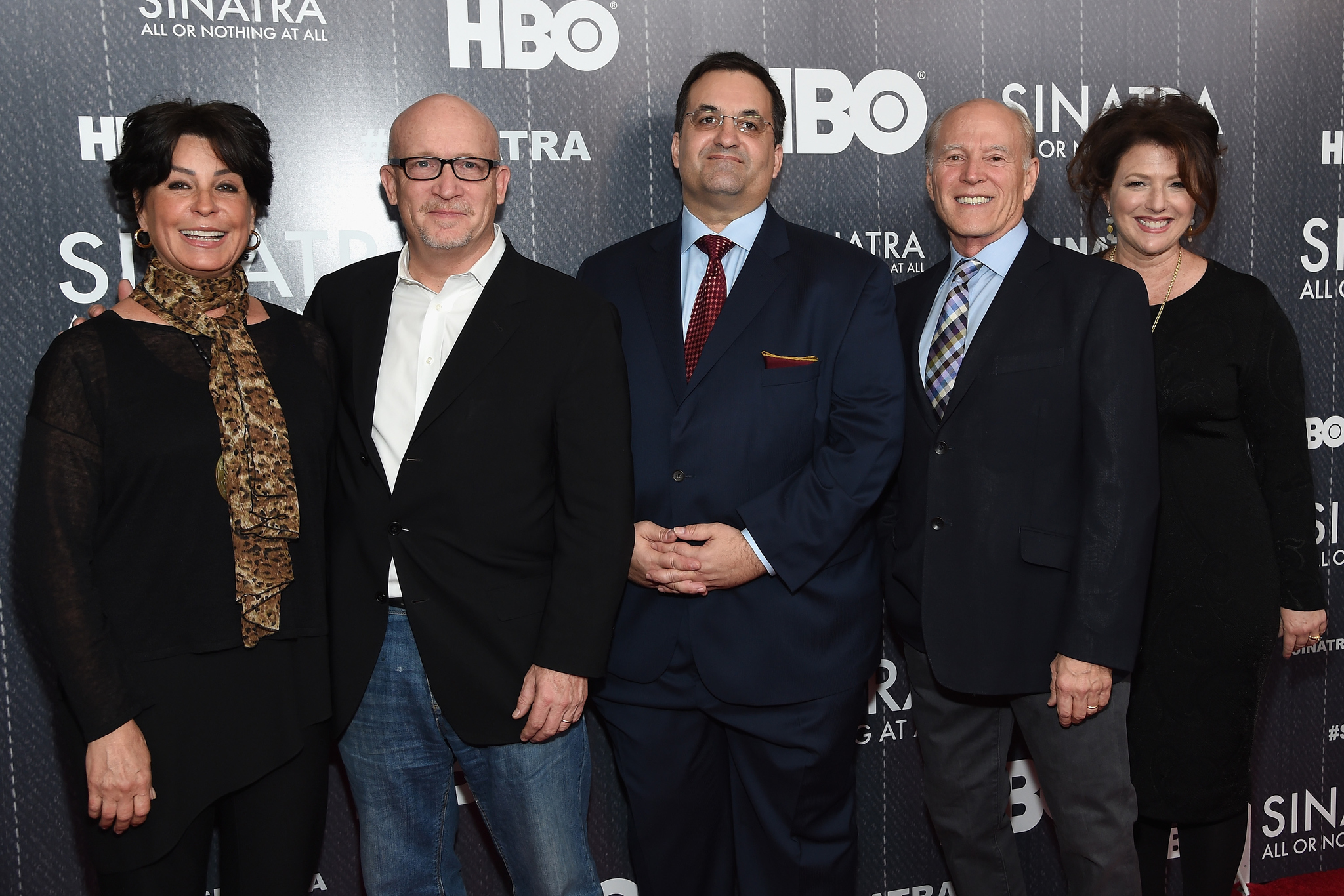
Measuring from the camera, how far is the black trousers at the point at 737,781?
2146 millimetres

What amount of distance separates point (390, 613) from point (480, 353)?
56 centimetres

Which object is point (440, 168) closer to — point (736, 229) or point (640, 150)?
point (736, 229)

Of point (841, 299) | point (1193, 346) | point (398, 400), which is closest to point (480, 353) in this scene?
point (398, 400)

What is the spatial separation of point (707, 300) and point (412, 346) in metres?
0.66

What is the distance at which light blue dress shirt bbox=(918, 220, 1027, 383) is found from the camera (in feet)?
7.07

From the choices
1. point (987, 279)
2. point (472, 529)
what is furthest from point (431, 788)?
point (987, 279)

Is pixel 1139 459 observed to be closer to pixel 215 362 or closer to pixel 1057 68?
pixel 1057 68

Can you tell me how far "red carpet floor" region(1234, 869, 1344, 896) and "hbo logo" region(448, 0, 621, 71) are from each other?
3220 millimetres

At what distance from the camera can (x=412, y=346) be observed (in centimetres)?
198

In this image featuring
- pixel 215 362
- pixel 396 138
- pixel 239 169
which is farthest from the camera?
pixel 396 138

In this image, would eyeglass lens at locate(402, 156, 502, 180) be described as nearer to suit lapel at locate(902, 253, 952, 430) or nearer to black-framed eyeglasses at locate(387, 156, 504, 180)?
black-framed eyeglasses at locate(387, 156, 504, 180)

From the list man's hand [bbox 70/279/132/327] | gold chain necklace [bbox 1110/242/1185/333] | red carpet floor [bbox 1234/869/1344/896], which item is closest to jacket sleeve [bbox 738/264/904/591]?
gold chain necklace [bbox 1110/242/1185/333]

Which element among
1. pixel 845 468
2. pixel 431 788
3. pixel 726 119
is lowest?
pixel 431 788

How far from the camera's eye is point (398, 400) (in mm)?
1941
